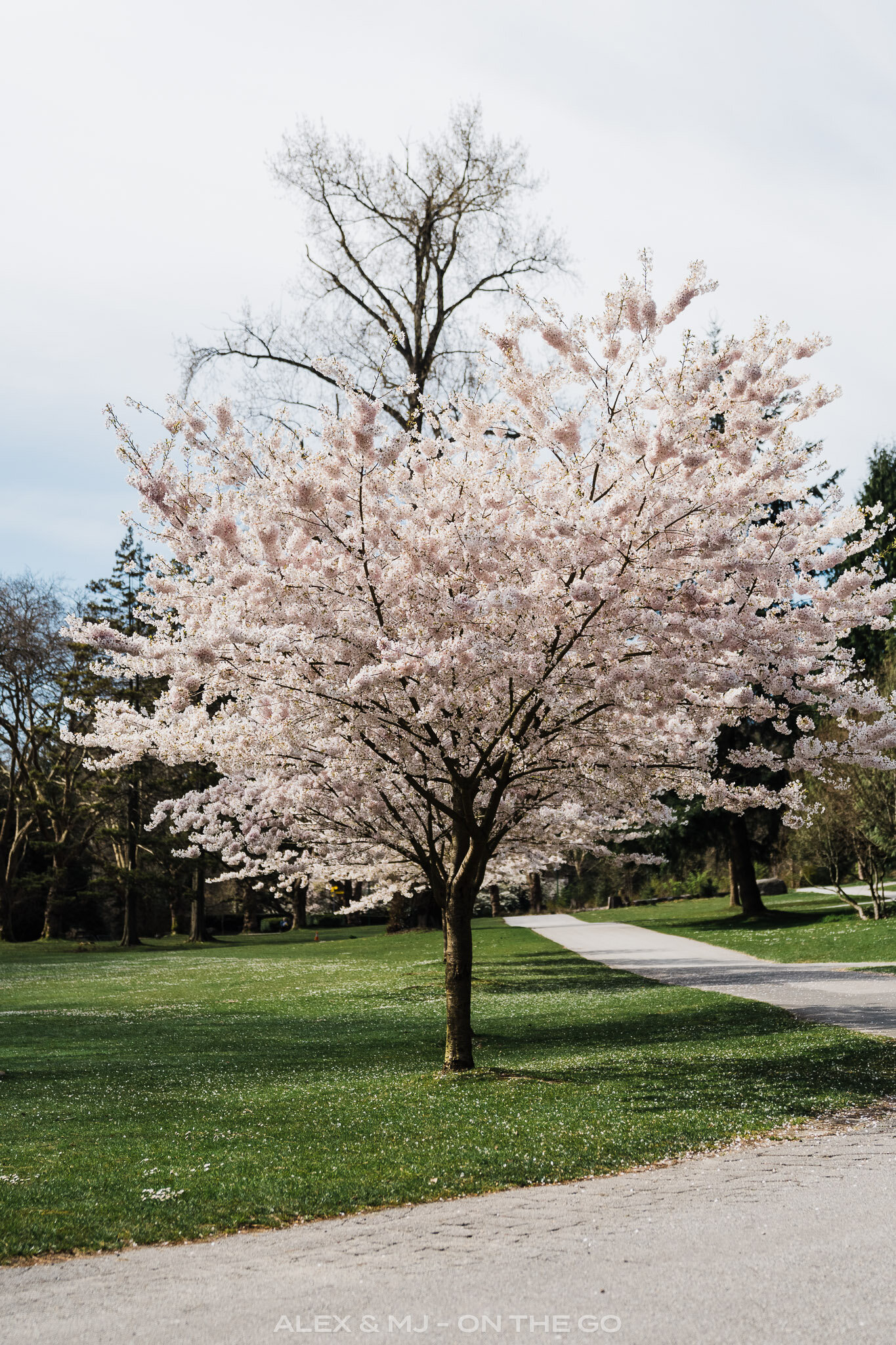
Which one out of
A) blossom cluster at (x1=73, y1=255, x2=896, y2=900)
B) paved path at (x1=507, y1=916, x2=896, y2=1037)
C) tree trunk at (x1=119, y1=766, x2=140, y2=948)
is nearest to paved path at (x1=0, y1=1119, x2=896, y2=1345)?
blossom cluster at (x1=73, y1=255, x2=896, y2=900)

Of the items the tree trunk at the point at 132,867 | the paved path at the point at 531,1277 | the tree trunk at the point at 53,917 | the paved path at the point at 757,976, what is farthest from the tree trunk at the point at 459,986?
the tree trunk at the point at 53,917

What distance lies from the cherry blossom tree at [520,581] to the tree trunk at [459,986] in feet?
0.11

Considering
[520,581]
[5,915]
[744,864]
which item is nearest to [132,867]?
[5,915]

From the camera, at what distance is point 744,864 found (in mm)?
31828

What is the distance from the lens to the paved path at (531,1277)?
12.5ft

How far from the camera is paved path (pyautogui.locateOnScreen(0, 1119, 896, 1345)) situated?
3824 mm

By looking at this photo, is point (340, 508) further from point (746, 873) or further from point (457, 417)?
point (746, 873)

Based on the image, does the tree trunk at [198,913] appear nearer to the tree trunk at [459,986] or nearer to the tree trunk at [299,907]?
the tree trunk at [299,907]

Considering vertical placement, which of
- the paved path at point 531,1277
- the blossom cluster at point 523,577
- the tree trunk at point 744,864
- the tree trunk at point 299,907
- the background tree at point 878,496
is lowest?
the tree trunk at point 299,907

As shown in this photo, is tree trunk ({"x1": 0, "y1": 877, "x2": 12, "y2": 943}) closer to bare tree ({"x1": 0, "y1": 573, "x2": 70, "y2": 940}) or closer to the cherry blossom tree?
bare tree ({"x1": 0, "y1": 573, "x2": 70, "y2": 940})

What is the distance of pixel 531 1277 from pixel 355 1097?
15.7 feet

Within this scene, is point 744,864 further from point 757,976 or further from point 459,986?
point 459,986

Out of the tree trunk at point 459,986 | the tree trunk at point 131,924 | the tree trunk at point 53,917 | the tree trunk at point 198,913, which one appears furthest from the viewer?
the tree trunk at point 198,913

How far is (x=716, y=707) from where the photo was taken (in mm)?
9094
